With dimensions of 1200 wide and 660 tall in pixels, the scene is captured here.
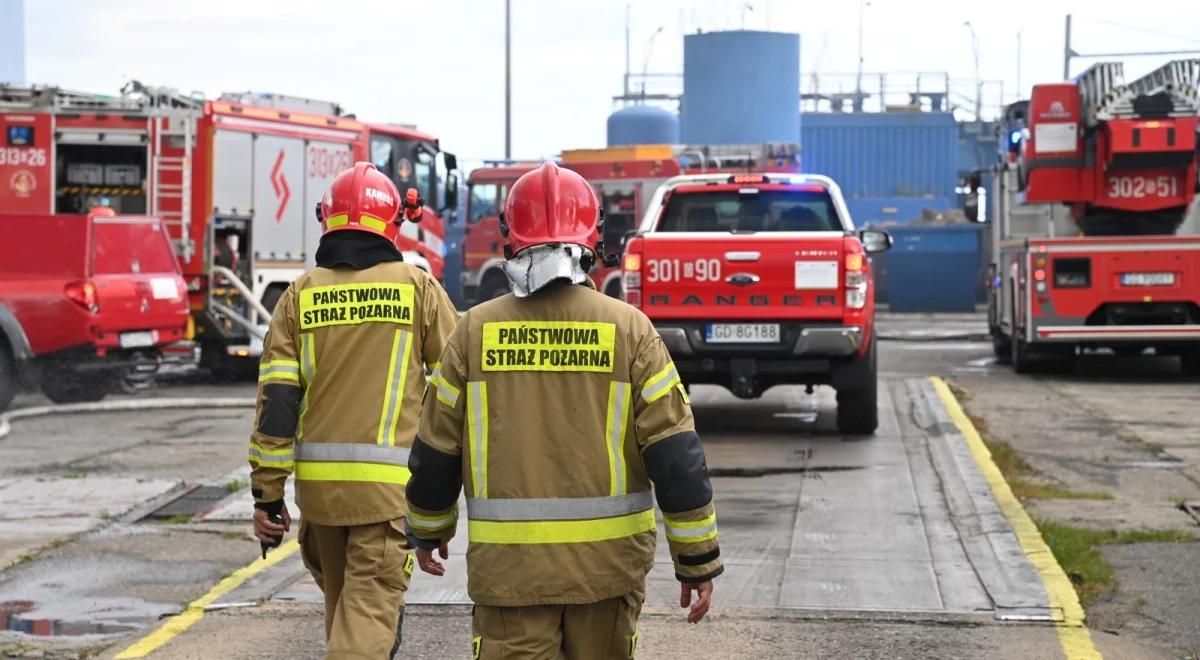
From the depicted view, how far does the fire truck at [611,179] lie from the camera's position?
94.4ft

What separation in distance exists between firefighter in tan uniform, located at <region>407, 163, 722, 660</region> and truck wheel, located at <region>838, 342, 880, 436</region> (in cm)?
923

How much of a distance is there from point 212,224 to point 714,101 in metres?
38.1

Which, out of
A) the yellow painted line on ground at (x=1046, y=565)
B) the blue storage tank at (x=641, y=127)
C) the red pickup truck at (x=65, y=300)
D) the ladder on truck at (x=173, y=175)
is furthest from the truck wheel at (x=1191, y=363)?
the blue storage tank at (x=641, y=127)

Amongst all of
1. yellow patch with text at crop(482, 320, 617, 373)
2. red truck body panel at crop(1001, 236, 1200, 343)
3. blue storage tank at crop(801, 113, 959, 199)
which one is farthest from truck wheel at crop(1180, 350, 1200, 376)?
blue storage tank at crop(801, 113, 959, 199)

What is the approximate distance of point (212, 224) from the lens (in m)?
18.5

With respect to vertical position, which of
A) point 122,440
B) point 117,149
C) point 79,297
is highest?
point 117,149

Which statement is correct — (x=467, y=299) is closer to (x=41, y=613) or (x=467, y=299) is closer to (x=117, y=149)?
(x=117, y=149)

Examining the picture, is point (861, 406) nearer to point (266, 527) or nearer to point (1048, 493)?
point (1048, 493)

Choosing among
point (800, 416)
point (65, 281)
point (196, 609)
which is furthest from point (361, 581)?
point (65, 281)

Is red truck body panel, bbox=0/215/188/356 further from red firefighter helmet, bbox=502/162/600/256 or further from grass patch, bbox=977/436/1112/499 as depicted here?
red firefighter helmet, bbox=502/162/600/256

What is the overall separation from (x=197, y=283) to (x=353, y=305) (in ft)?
45.2

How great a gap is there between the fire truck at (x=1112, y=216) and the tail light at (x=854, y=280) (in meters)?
7.21

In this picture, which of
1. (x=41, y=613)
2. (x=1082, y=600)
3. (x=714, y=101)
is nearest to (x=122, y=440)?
(x=41, y=613)

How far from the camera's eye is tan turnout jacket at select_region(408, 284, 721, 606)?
399 cm
